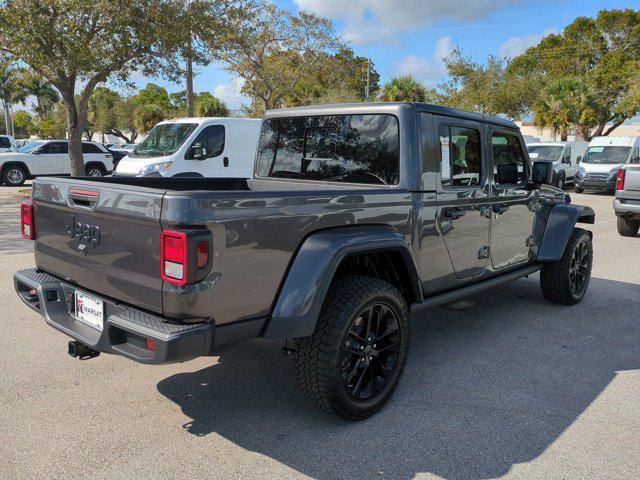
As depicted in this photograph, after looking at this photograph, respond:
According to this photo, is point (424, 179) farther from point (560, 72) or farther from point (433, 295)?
point (560, 72)

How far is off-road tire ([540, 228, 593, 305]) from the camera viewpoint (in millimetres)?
5180

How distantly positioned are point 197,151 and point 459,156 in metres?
8.06

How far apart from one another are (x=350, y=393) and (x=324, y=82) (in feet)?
94.6

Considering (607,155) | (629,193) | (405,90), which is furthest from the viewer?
(405,90)

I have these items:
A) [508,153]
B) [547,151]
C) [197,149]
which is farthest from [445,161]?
[547,151]

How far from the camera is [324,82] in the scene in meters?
30.2

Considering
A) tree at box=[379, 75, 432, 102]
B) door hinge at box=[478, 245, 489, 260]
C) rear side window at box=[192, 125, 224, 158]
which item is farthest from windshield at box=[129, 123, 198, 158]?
tree at box=[379, 75, 432, 102]

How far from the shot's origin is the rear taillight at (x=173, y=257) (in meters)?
2.37

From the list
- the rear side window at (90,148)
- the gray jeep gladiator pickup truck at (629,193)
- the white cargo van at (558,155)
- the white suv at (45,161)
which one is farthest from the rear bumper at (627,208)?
the rear side window at (90,148)

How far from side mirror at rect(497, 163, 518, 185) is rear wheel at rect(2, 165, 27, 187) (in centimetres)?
1768

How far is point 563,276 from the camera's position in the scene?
17.1ft

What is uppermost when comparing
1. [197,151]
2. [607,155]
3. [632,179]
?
[607,155]

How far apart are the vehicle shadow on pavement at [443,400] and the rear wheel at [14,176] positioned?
16.8m

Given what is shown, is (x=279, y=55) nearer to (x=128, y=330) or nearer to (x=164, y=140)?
(x=164, y=140)
